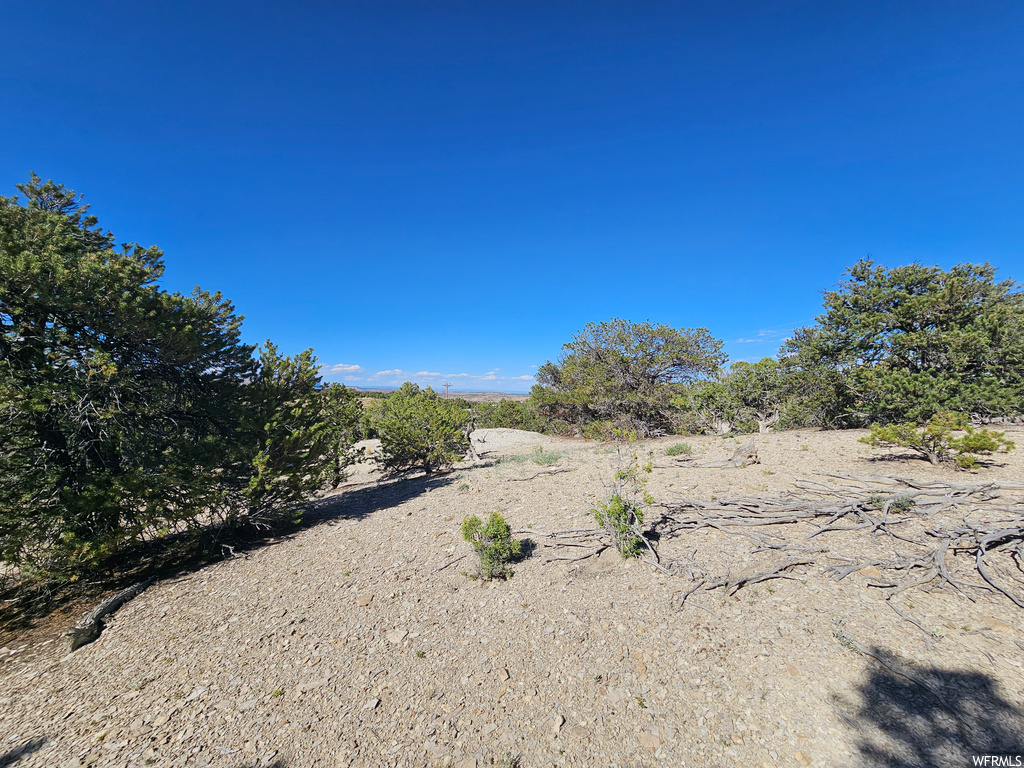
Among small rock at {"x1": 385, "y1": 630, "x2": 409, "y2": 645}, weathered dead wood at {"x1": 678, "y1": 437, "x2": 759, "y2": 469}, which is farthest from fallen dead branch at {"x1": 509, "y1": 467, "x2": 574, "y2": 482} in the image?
small rock at {"x1": 385, "y1": 630, "x2": 409, "y2": 645}

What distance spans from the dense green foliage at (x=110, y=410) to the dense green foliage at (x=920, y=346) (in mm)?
18665

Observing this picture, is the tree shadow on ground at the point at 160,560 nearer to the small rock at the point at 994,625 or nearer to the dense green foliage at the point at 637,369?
the small rock at the point at 994,625

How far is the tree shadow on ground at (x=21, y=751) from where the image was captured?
3012 millimetres

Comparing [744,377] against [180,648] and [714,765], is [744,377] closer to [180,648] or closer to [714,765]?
[714,765]

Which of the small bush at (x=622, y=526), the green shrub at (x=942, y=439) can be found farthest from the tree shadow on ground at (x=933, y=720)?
the green shrub at (x=942, y=439)

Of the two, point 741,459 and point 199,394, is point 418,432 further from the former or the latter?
point 741,459

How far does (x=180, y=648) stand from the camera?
4.39 m

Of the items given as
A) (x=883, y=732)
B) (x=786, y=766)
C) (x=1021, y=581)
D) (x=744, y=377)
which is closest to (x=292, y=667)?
(x=786, y=766)

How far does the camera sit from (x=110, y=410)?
559 centimetres

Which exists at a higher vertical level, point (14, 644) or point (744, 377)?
point (744, 377)

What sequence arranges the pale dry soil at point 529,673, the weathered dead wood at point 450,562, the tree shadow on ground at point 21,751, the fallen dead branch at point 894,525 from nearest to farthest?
the pale dry soil at point 529,673
the tree shadow on ground at point 21,751
the fallen dead branch at point 894,525
the weathered dead wood at point 450,562

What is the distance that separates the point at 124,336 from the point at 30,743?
5.29 m

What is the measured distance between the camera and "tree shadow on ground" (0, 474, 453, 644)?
534 cm

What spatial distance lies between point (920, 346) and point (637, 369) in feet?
34.4
